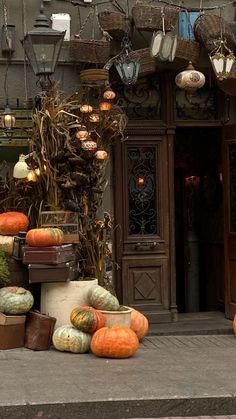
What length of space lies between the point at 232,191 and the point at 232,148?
592 mm

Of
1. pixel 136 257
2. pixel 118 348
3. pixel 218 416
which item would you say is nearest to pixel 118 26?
pixel 136 257

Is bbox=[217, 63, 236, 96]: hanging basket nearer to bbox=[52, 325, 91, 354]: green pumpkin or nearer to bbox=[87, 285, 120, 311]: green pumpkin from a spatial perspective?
bbox=[87, 285, 120, 311]: green pumpkin

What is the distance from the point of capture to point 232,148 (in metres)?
9.96

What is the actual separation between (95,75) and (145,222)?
7.13 feet

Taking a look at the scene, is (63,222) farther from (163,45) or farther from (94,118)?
(163,45)

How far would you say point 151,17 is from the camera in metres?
8.87

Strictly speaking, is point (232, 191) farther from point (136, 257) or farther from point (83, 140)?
point (83, 140)

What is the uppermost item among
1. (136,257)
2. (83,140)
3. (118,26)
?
(118,26)

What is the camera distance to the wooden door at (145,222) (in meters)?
9.76

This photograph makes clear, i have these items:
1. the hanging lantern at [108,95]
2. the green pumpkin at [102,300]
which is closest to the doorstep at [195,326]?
the green pumpkin at [102,300]

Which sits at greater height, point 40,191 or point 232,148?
point 232,148

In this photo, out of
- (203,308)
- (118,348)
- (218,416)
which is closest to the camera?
(218,416)

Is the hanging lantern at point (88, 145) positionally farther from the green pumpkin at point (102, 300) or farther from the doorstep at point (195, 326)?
the doorstep at point (195, 326)

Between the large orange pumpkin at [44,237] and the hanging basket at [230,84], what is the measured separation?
3.00 metres
